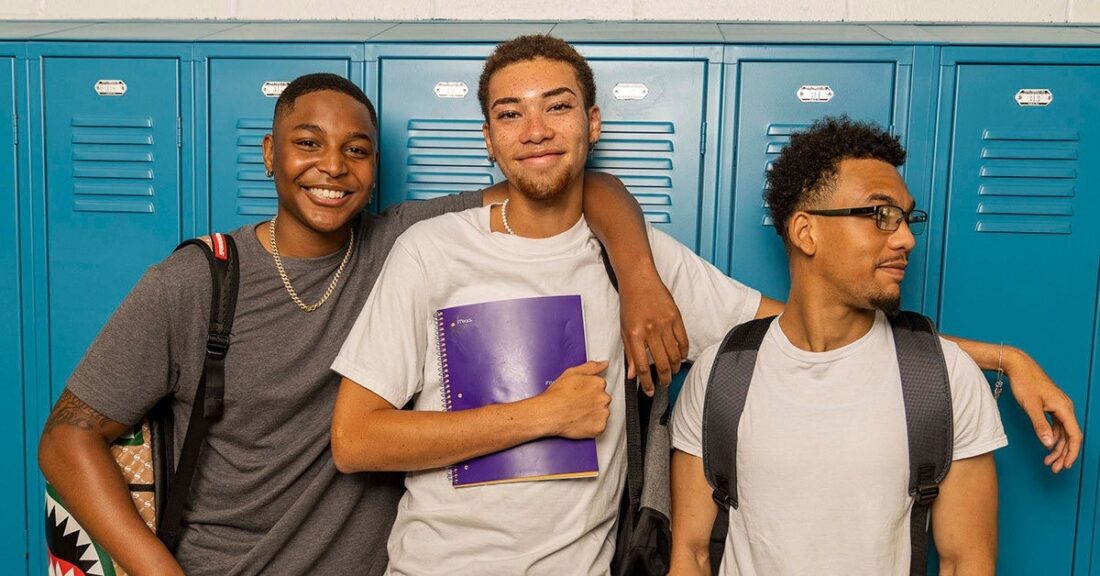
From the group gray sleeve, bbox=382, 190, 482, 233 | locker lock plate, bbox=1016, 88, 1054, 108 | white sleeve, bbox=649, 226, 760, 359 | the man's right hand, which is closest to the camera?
the man's right hand

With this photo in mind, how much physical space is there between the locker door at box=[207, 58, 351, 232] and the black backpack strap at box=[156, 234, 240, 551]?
0.62m

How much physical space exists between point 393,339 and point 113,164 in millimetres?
1356

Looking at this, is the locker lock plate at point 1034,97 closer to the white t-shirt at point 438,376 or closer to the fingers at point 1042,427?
the fingers at point 1042,427

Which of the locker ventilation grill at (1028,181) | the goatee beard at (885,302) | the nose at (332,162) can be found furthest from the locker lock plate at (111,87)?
the locker ventilation grill at (1028,181)

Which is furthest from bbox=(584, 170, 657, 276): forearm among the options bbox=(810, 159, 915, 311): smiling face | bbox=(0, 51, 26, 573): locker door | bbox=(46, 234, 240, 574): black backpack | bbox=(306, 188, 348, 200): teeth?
bbox=(0, 51, 26, 573): locker door

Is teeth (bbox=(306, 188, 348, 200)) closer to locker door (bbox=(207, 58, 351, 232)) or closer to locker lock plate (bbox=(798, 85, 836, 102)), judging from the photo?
locker door (bbox=(207, 58, 351, 232))

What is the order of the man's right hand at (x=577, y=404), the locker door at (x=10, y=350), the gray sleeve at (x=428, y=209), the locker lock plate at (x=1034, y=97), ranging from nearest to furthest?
the man's right hand at (x=577, y=404), the gray sleeve at (x=428, y=209), the locker lock plate at (x=1034, y=97), the locker door at (x=10, y=350)

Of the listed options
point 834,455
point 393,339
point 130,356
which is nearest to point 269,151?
point 130,356

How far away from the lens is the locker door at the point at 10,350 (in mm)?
2383

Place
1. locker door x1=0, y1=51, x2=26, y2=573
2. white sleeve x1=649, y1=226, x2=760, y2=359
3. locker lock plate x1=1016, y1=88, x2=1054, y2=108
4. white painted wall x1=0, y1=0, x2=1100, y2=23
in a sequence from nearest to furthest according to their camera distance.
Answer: white sleeve x1=649, y1=226, x2=760, y2=359 → locker lock plate x1=1016, y1=88, x2=1054, y2=108 → locker door x1=0, y1=51, x2=26, y2=573 → white painted wall x1=0, y1=0, x2=1100, y2=23

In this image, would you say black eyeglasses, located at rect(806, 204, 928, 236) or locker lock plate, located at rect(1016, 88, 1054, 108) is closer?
black eyeglasses, located at rect(806, 204, 928, 236)

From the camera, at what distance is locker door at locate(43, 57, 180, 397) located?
233 cm

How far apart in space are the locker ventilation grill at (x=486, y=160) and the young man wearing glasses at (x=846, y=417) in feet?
2.17

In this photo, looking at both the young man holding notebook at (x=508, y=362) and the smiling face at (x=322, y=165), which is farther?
the smiling face at (x=322, y=165)
